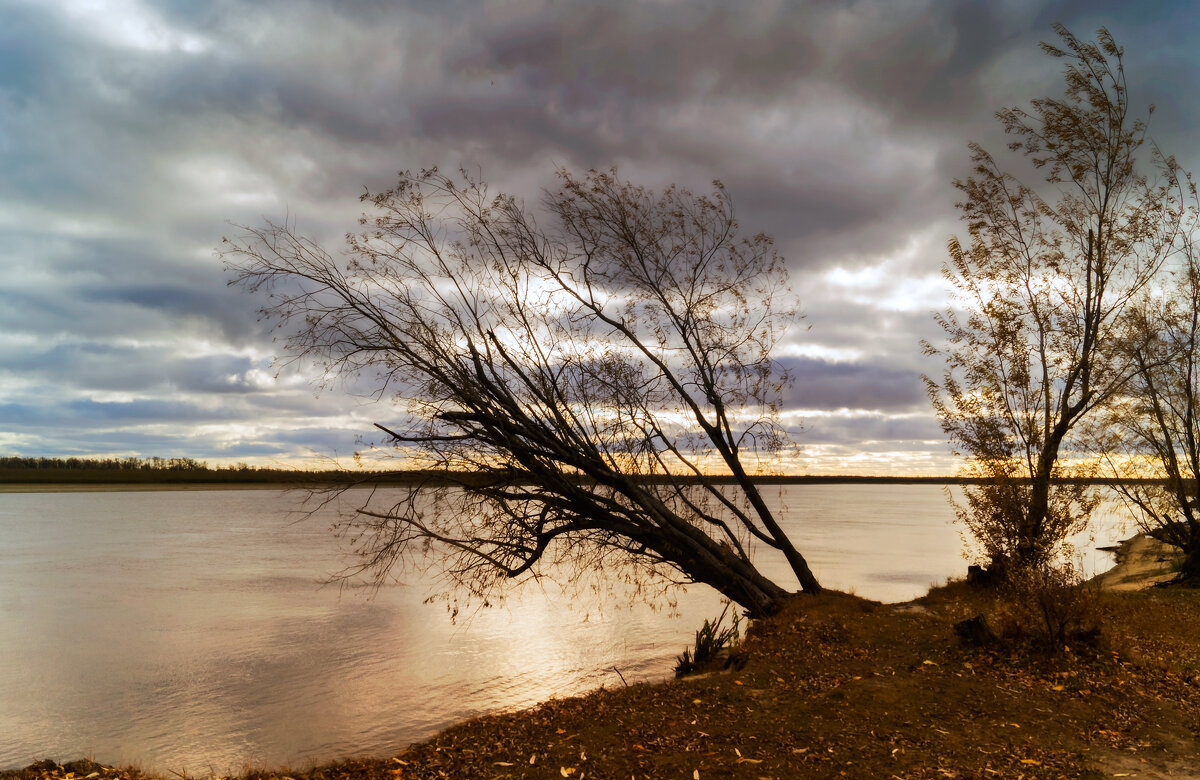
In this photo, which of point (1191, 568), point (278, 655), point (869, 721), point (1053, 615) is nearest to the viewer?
point (869, 721)

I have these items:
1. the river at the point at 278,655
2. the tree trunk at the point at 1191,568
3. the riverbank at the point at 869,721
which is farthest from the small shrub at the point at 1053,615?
the tree trunk at the point at 1191,568

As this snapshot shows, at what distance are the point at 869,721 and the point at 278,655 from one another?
14.9 m

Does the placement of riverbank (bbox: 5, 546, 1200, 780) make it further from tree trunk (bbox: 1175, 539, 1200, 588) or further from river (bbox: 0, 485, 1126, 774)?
tree trunk (bbox: 1175, 539, 1200, 588)

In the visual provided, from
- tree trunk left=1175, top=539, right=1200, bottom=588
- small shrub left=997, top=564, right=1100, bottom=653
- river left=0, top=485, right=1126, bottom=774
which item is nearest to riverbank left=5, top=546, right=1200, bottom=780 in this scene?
small shrub left=997, top=564, right=1100, bottom=653

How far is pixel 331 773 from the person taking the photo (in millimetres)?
8297

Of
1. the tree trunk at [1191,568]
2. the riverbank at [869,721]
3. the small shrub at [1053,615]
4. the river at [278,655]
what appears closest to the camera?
the riverbank at [869,721]

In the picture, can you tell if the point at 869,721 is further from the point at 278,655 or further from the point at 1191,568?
the point at 1191,568

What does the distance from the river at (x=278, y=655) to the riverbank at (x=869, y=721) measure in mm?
2999

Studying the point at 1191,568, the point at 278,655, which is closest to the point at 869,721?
the point at 278,655

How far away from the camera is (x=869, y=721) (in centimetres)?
775

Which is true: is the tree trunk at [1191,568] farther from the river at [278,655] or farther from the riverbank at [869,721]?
the riverbank at [869,721]

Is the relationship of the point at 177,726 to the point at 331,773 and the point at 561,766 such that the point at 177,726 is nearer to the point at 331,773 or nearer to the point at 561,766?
the point at 331,773

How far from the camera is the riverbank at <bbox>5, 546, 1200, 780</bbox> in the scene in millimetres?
6730

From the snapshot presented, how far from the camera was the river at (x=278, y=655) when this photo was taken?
11.7 m
